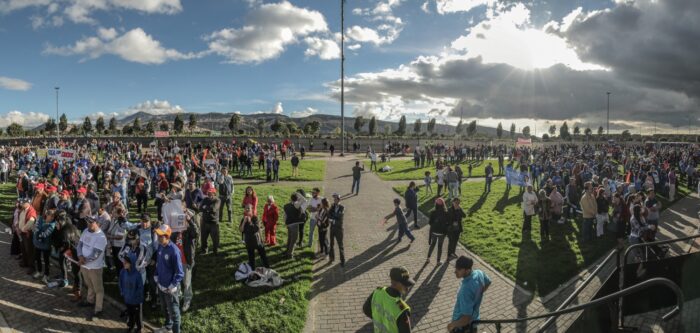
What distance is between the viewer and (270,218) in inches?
429

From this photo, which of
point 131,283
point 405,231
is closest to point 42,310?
point 131,283

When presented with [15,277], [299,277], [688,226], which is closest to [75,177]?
[15,277]

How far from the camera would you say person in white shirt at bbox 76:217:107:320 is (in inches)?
281

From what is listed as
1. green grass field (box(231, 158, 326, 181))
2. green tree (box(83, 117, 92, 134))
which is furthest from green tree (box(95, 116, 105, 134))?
green grass field (box(231, 158, 326, 181))

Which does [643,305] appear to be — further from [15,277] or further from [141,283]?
[15,277]

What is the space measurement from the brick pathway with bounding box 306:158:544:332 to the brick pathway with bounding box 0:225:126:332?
13.1ft

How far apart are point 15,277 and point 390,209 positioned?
12683 millimetres

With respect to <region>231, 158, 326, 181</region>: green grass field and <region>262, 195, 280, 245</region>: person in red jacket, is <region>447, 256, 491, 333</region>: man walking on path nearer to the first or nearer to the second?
<region>262, 195, 280, 245</region>: person in red jacket

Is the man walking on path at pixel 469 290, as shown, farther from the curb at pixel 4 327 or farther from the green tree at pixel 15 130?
the green tree at pixel 15 130

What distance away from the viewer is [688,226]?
47.7 ft

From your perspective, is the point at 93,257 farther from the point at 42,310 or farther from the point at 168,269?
the point at 168,269

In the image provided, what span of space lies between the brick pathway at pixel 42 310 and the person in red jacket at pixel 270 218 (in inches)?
168

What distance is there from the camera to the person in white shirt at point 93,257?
23.4 ft

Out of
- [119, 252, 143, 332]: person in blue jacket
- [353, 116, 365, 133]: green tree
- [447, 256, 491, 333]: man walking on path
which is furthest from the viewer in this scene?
[353, 116, 365, 133]: green tree
